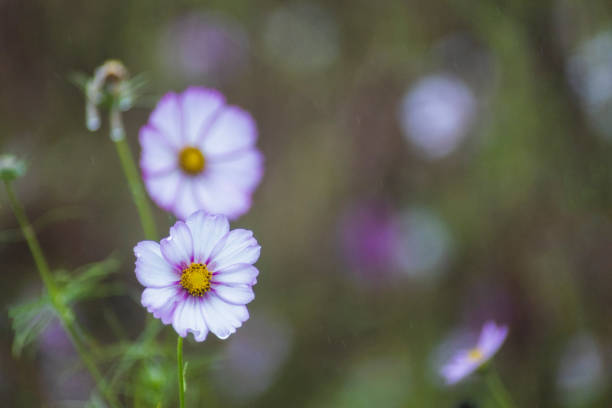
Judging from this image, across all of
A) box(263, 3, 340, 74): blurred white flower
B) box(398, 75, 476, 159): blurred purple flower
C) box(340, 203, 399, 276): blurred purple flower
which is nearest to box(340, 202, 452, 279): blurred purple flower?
box(340, 203, 399, 276): blurred purple flower

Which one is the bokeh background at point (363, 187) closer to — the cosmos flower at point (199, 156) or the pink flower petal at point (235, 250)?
the cosmos flower at point (199, 156)

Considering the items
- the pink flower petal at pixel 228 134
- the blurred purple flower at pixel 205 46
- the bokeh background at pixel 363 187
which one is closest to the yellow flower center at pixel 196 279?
the pink flower petal at pixel 228 134

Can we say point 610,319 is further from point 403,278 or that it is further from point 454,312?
point 403,278

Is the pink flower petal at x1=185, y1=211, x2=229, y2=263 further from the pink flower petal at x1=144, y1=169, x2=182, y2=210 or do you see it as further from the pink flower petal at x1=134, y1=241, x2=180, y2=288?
the pink flower petal at x1=144, y1=169, x2=182, y2=210

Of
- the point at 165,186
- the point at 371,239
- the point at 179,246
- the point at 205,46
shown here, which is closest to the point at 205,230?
the point at 179,246

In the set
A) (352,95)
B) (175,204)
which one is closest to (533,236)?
(352,95)
